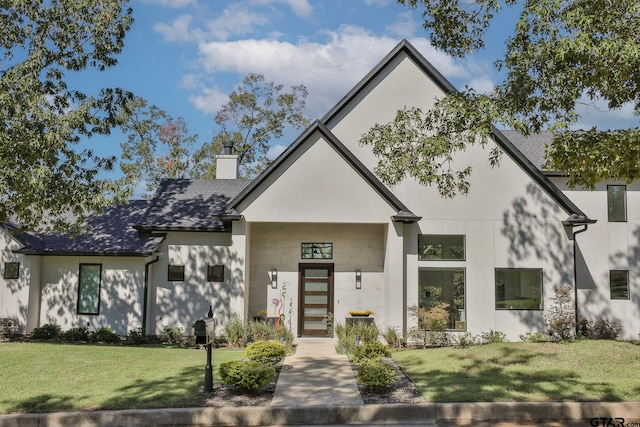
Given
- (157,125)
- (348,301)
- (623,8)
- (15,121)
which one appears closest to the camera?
(623,8)

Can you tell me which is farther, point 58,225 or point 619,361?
point 58,225

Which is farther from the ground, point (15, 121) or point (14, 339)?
point (15, 121)

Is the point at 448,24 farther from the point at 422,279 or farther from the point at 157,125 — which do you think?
the point at 157,125

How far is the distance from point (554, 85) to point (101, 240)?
1456cm

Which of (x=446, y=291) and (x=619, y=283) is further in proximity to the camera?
(x=619, y=283)

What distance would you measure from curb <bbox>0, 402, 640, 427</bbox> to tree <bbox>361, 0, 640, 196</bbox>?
4461mm

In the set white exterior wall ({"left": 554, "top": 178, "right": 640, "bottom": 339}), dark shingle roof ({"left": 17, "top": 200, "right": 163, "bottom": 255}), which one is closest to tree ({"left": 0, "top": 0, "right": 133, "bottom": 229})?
dark shingle roof ({"left": 17, "top": 200, "right": 163, "bottom": 255})

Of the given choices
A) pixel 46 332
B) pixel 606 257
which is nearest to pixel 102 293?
pixel 46 332

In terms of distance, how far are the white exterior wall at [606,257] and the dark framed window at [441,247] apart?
435 cm

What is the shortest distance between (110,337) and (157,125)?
24.4m

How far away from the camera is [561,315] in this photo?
15.5 metres

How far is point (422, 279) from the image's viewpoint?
52.6ft

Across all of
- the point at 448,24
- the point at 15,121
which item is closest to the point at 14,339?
the point at 15,121

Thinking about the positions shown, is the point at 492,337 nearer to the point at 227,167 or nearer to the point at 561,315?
the point at 561,315
